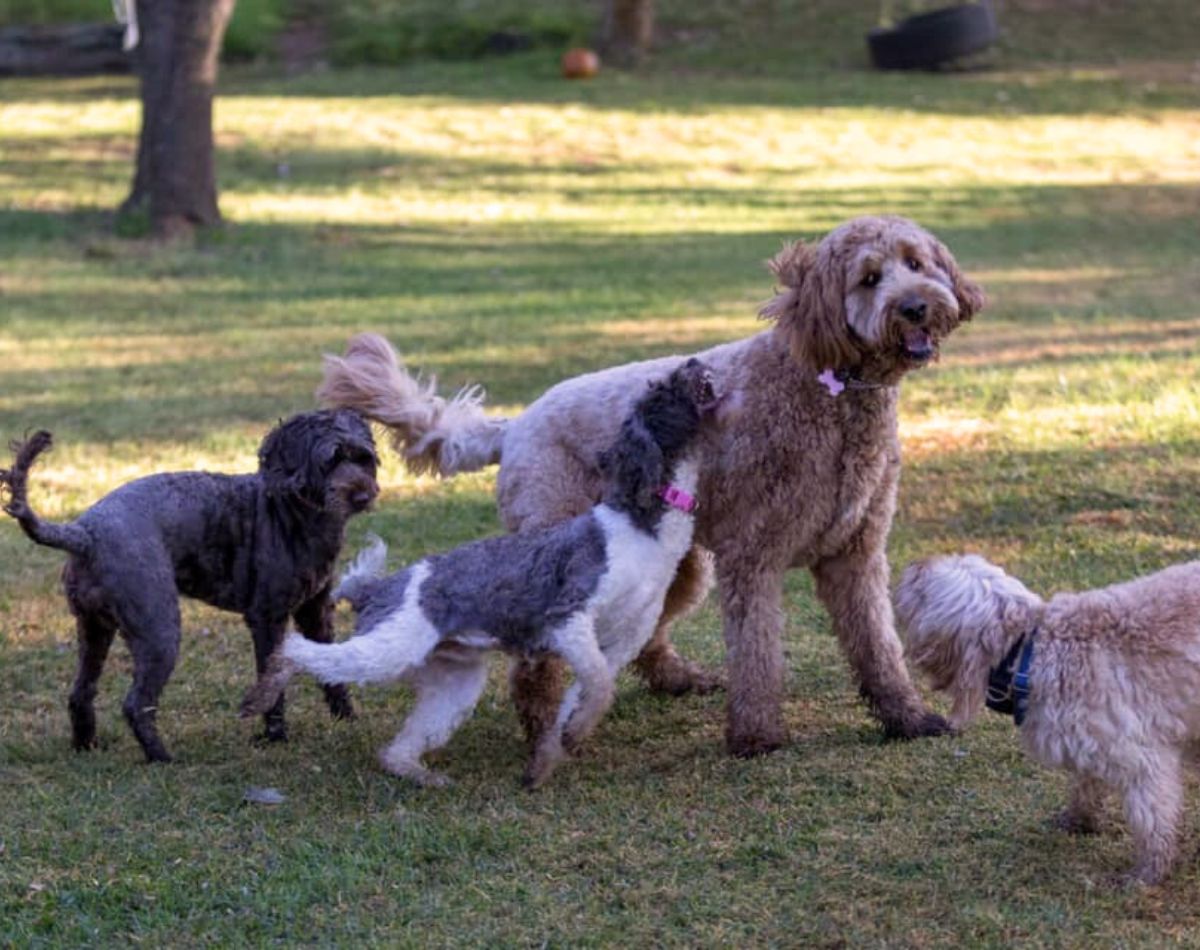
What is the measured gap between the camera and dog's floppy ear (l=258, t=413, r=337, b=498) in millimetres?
6035

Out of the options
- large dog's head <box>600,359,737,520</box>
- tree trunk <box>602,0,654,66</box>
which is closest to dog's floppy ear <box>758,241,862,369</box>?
large dog's head <box>600,359,737,520</box>

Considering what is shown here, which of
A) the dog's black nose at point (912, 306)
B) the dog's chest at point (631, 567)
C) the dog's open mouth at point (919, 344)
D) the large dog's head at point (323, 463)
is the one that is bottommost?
the dog's chest at point (631, 567)

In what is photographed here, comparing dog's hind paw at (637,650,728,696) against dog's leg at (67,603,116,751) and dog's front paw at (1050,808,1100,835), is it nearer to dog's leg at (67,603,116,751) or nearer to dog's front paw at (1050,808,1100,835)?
dog's front paw at (1050,808,1100,835)

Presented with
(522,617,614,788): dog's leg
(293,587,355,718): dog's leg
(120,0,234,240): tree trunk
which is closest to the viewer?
(522,617,614,788): dog's leg

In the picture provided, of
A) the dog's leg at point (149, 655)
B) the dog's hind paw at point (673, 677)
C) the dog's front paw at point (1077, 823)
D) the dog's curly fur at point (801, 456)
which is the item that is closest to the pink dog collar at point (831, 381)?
the dog's curly fur at point (801, 456)

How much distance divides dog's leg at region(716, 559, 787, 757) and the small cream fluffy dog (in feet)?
2.49

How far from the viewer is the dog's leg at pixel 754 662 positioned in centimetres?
584

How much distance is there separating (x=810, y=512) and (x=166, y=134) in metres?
12.6

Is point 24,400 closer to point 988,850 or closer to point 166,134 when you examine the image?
point 166,134

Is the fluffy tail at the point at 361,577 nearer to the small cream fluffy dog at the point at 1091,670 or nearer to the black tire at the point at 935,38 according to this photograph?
the small cream fluffy dog at the point at 1091,670

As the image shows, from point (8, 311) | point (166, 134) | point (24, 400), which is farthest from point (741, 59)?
point (24, 400)

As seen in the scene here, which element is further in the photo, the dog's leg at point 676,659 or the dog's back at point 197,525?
the dog's leg at point 676,659

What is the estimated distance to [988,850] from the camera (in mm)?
5020

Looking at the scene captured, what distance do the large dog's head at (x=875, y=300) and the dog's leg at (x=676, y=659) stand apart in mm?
1141
